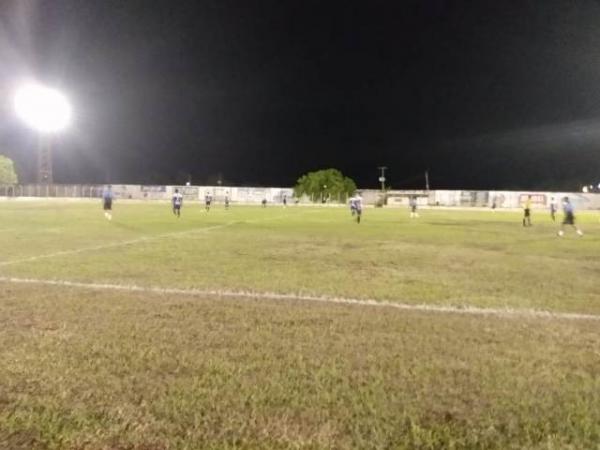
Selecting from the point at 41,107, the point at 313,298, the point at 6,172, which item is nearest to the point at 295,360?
the point at 313,298

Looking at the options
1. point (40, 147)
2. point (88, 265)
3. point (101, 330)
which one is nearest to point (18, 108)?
point (40, 147)

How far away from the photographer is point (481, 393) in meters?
4.97

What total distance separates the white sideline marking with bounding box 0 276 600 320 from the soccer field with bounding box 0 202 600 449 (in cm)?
5

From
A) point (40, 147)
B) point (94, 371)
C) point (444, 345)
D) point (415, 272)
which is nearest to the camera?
point (94, 371)

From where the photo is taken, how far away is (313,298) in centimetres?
995

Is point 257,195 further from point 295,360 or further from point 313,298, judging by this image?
point 295,360

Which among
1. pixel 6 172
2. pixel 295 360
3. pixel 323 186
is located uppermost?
pixel 6 172

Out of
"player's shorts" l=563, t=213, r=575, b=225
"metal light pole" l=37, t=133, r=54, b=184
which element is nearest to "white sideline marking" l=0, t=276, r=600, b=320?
"player's shorts" l=563, t=213, r=575, b=225

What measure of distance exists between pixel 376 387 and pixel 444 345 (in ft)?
5.89

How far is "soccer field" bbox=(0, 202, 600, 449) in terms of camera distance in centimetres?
Answer: 421

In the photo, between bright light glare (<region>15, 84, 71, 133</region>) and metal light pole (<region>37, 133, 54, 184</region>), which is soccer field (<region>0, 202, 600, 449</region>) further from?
metal light pole (<region>37, 133, 54, 184</region>)

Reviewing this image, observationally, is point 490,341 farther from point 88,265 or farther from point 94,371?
point 88,265

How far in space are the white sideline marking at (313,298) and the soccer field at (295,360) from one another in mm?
52

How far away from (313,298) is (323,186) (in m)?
124
